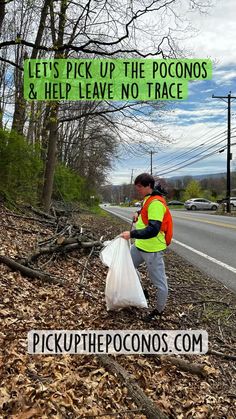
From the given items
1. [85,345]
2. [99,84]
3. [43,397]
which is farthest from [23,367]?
[99,84]

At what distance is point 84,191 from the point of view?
34.3 meters

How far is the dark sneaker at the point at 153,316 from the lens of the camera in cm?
500

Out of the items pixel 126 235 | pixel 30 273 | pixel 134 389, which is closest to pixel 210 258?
pixel 30 273

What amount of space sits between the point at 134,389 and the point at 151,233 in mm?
1784

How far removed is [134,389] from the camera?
353 cm

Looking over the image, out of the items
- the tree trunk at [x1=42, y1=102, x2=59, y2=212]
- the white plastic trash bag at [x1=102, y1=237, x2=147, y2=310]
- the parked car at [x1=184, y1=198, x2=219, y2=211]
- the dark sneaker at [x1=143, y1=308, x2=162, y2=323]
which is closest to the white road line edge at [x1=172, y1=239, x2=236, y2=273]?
the dark sneaker at [x1=143, y1=308, x2=162, y2=323]

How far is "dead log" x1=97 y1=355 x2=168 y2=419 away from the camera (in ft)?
10.8

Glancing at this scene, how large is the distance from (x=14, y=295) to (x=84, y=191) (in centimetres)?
2941

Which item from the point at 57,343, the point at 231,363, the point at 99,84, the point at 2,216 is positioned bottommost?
the point at 231,363

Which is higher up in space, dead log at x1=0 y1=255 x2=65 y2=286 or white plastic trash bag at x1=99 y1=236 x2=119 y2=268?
white plastic trash bag at x1=99 y1=236 x2=119 y2=268

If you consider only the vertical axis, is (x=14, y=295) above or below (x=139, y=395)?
above

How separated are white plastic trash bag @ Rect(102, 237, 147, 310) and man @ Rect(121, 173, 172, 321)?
0.67 feet

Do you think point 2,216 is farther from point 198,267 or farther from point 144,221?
point 144,221

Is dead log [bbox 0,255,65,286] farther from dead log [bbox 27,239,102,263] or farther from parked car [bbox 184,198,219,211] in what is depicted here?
parked car [bbox 184,198,219,211]
